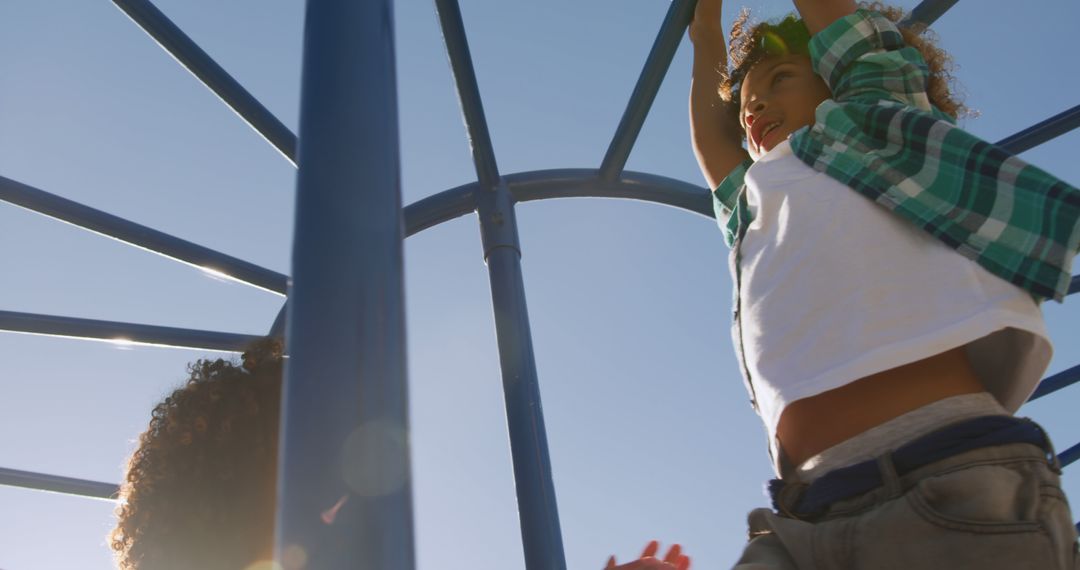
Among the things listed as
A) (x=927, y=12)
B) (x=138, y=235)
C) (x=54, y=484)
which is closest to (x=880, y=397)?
(x=927, y=12)

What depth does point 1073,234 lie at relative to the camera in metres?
1.51

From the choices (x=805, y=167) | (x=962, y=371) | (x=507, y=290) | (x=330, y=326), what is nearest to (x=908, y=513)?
(x=962, y=371)

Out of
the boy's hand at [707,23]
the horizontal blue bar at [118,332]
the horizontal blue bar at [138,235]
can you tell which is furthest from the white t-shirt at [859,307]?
the horizontal blue bar at [138,235]

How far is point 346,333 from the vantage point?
100cm

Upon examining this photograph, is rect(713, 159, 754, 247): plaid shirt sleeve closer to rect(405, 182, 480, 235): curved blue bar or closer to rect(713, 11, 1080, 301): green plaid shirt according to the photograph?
rect(713, 11, 1080, 301): green plaid shirt

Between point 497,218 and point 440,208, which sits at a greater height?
point 440,208

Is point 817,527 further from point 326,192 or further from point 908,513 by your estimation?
point 326,192

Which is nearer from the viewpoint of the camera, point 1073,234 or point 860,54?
point 1073,234

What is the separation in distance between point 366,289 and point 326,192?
6.2 inches

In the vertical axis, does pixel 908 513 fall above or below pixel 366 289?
below

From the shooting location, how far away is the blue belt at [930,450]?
1383 mm

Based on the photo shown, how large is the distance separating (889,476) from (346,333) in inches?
33.9

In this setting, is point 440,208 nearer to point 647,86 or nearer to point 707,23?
point 647,86

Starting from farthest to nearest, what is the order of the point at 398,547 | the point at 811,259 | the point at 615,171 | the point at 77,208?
the point at 615,171, the point at 77,208, the point at 811,259, the point at 398,547
